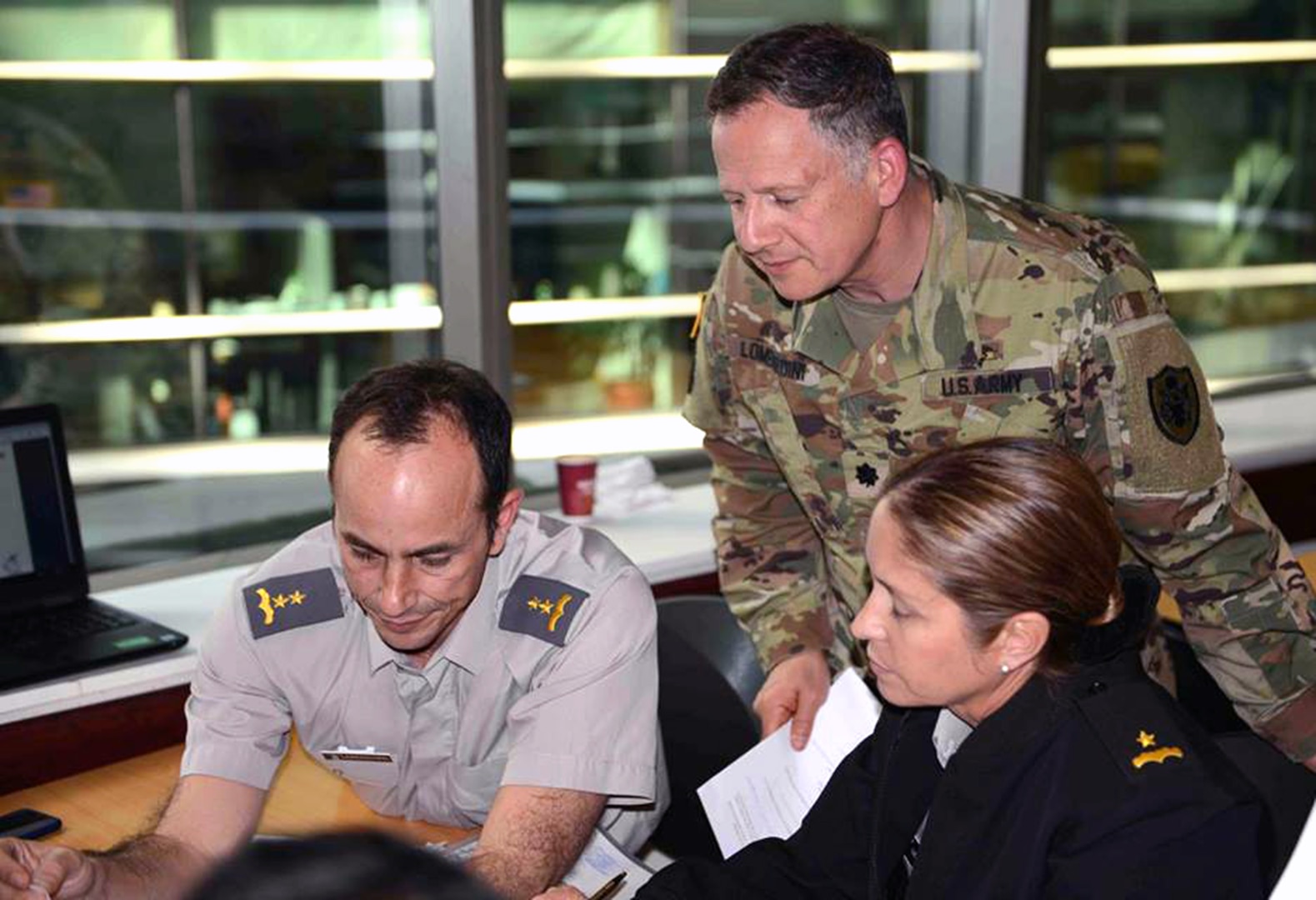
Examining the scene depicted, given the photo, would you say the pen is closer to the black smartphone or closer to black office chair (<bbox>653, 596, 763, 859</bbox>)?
black office chair (<bbox>653, 596, 763, 859</bbox>)

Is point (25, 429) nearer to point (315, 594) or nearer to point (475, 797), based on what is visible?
point (315, 594)

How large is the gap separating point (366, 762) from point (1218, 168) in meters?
4.12

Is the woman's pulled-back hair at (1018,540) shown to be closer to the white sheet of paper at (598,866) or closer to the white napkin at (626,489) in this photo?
the white sheet of paper at (598,866)

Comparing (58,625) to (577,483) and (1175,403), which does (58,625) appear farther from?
(1175,403)

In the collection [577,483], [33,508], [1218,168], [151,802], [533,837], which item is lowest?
[151,802]

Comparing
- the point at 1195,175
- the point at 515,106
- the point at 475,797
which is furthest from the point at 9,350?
the point at 1195,175

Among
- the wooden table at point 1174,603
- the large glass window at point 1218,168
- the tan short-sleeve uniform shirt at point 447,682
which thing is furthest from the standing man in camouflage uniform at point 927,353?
the large glass window at point 1218,168

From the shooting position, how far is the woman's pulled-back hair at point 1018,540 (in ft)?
5.25

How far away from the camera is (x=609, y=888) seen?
1770mm

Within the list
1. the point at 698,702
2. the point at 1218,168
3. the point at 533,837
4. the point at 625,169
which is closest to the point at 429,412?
the point at 533,837

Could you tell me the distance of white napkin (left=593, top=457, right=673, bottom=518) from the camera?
324 cm

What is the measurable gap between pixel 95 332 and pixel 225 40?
→ 719 millimetres

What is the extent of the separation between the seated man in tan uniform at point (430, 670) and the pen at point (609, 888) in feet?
0.17

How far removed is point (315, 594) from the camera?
200 centimetres
